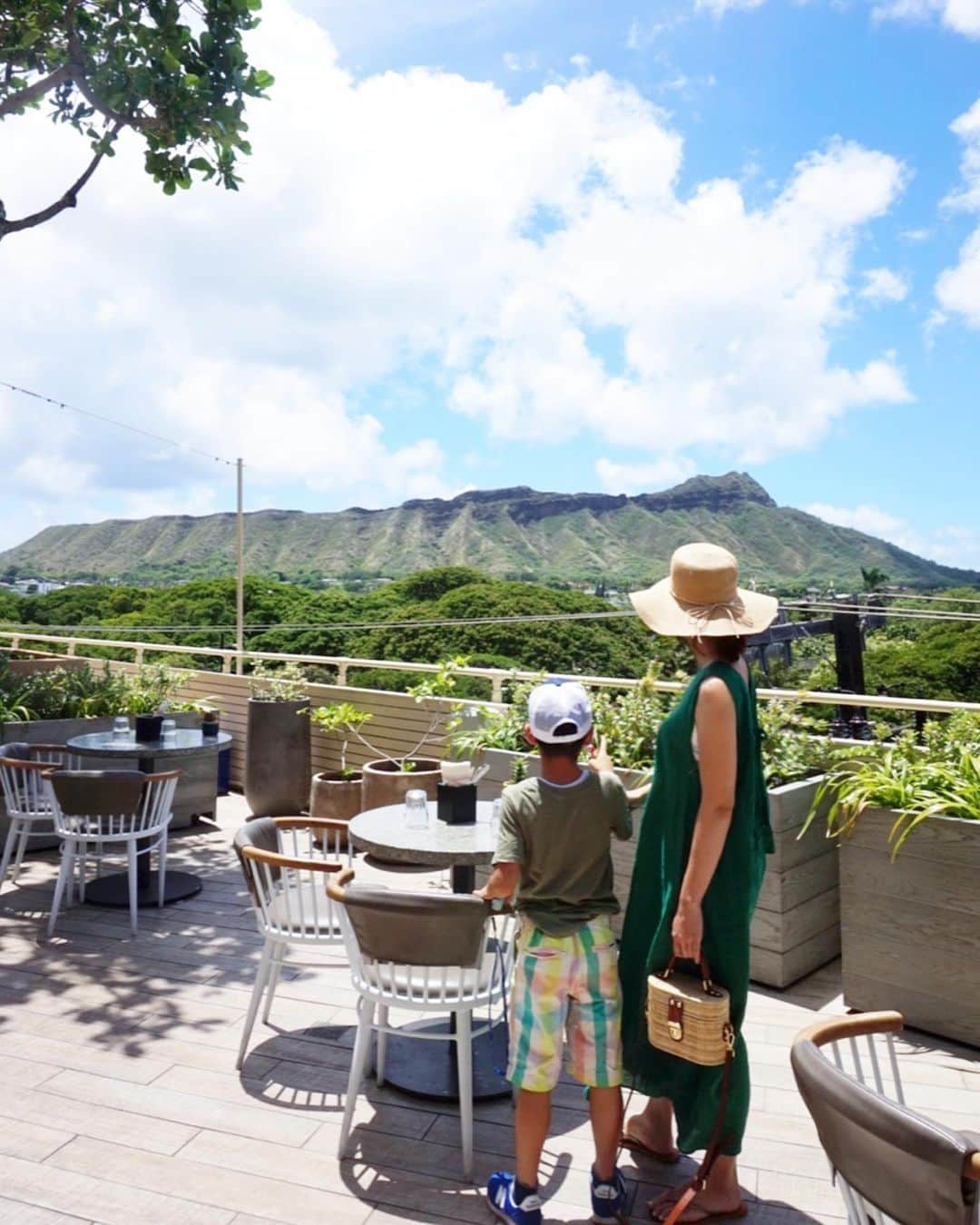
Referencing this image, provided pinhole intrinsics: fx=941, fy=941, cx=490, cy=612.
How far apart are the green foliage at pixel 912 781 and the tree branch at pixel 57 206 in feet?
18.4

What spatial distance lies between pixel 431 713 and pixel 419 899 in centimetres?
377

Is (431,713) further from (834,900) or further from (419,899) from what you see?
(419,899)

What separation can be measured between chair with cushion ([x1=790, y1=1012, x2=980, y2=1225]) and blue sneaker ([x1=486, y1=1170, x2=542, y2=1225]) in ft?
3.03

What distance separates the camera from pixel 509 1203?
6.89ft

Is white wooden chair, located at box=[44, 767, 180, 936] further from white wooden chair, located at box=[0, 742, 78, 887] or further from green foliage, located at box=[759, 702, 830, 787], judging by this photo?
green foliage, located at box=[759, 702, 830, 787]

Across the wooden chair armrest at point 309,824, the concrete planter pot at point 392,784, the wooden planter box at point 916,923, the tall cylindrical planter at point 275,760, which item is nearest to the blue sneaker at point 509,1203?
the wooden chair armrest at point 309,824

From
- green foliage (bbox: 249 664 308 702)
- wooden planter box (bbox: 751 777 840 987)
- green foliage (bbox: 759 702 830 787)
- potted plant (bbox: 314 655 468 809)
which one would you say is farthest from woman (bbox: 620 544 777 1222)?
green foliage (bbox: 249 664 308 702)

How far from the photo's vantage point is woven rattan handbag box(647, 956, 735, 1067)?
6.33 ft

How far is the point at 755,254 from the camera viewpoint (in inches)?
844

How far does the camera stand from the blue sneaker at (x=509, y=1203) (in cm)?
207

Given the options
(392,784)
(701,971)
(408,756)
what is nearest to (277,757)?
(408,756)

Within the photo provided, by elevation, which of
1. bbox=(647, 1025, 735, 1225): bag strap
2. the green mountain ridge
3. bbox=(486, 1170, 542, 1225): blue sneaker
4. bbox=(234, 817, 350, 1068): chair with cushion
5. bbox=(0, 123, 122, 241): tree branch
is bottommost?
bbox=(486, 1170, 542, 1225): blue sneaker

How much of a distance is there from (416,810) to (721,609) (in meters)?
1.46

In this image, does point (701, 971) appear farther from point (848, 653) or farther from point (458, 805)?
point (848, 653)
